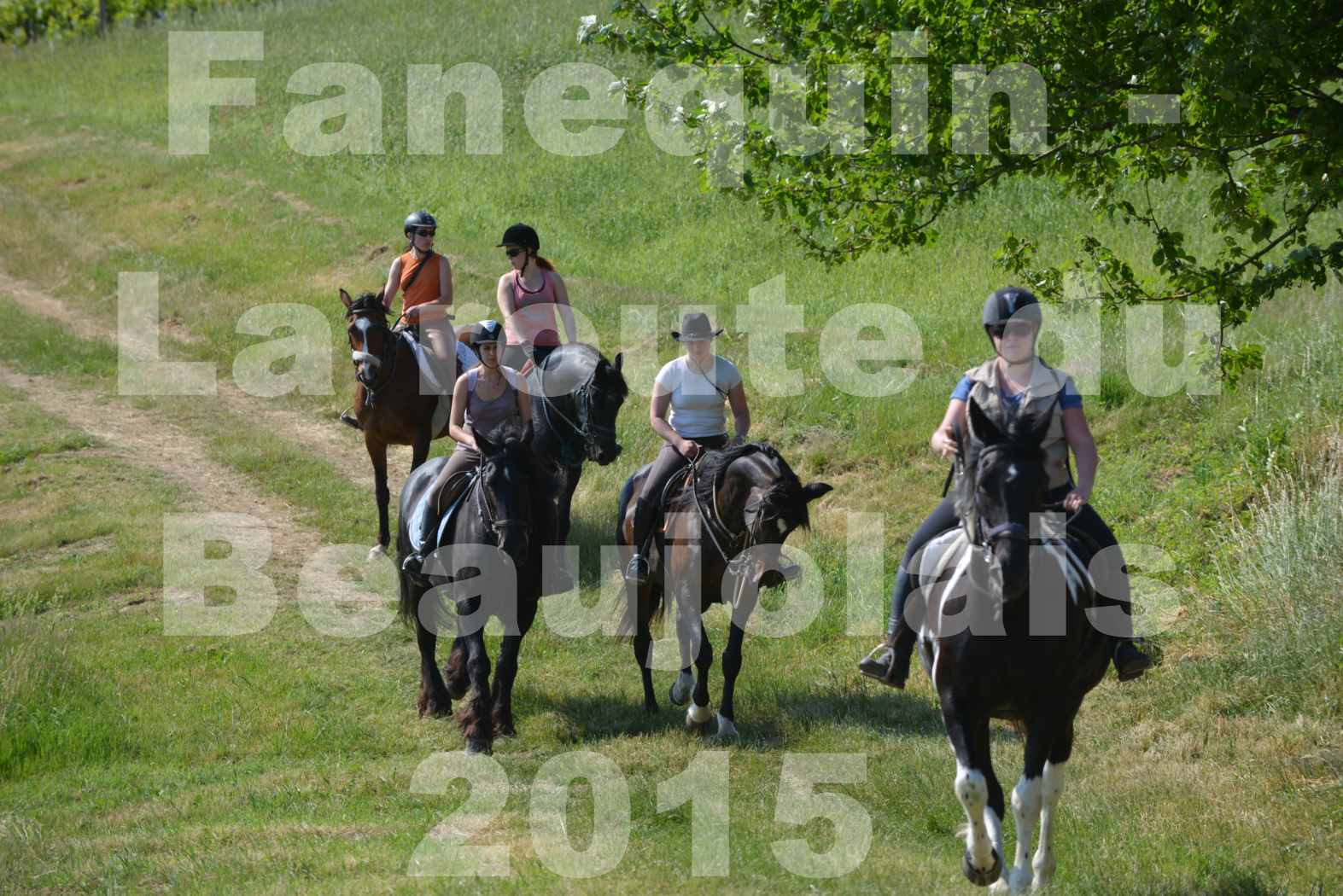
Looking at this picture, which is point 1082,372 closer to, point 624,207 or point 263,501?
point 263,501

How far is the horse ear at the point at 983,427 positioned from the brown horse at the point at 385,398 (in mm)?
9516

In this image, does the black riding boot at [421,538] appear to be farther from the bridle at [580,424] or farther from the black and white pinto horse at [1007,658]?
the black and white pinto horse at [1007,658]

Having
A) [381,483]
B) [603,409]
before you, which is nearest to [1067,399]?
[603,409]

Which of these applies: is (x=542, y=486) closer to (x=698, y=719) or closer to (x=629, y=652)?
(x=698, y=719)

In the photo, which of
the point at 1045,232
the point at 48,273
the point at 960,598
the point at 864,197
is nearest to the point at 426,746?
the point at 960,598

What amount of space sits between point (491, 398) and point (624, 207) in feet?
69.6

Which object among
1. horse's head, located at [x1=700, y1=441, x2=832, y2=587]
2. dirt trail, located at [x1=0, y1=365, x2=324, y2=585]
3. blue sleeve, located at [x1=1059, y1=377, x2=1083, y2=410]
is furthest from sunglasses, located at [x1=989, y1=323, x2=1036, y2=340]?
dirt trail, located at [x1=0, y1=365, x2=324, y2=585]

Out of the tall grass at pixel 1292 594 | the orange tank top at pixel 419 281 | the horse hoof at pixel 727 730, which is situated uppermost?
the orange tank top at pixel 419 281

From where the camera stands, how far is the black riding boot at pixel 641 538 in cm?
1142

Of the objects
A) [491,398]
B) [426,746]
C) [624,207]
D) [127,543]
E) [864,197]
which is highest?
[624,207]

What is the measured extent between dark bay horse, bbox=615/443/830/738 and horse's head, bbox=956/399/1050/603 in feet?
9.86

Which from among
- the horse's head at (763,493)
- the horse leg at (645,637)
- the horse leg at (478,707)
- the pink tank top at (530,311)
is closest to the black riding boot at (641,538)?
the horse leg at (645,637)

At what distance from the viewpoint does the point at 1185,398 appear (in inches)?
634

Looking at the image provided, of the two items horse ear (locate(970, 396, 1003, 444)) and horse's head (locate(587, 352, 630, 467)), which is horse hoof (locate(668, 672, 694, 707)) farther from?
horse ear (locate(970, 396, 1003, 444))
